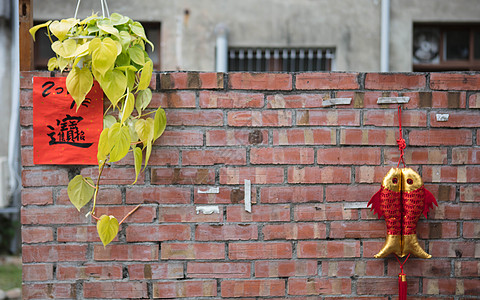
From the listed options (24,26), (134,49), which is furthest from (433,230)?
(24,26)

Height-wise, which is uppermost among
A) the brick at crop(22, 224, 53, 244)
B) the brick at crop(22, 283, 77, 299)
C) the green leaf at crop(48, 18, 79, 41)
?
the green leaf at crop(48, 18, 79, 41)

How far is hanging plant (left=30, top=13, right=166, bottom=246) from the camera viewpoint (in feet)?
5.09

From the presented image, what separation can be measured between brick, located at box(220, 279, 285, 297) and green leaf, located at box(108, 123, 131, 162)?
0.70 m

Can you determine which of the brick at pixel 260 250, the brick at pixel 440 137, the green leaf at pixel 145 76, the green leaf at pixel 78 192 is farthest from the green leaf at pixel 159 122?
the brick at pixel 440 137

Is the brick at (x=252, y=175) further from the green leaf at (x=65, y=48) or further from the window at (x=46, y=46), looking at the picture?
the window at (x=46, y=46)

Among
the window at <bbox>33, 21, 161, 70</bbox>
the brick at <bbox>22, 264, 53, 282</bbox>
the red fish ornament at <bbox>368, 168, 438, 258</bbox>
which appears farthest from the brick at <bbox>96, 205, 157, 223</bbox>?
the window at <bbox>33, 21, 161, 70</bbox>

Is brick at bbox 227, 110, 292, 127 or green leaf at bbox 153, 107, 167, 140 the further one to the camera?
brick at bbox 227, 110, 292, 127

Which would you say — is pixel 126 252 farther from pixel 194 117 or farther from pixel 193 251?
pixel 194 117

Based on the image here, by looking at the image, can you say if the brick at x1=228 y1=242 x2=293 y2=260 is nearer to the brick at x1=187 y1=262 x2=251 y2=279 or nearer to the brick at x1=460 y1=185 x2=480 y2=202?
the brick at x1=187 y1=262 x2=251 y2=279

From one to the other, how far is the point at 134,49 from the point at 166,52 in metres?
3.43

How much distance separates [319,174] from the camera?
181 cm

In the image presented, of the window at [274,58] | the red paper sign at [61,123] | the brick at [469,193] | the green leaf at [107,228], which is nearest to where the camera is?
the green leaf at [107,228]

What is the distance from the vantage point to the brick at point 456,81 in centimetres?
182

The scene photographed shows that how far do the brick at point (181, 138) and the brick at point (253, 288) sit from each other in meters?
0.60
